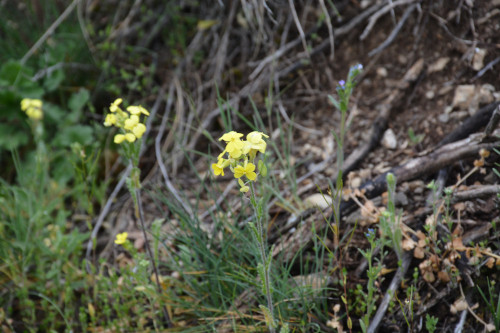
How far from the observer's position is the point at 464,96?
7.07 ft

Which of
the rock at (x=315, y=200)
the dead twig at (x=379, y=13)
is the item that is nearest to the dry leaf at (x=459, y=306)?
the rock at (x=315, y=200)

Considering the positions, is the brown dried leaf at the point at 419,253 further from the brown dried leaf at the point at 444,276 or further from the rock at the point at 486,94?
the rock at the point at 486,94

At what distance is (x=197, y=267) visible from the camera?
195cm

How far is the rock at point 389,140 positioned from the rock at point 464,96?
32 centimetres

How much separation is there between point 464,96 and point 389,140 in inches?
16.0

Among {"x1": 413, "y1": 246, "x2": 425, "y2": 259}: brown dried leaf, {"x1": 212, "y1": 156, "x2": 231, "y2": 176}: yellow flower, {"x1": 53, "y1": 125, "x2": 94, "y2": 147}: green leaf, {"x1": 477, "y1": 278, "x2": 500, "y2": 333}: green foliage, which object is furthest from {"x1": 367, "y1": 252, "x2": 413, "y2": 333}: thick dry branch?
{"x1": 53, "y1": 125, "x2": 94, "y2": 147}: green leaf

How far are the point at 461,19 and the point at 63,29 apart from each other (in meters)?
2.68

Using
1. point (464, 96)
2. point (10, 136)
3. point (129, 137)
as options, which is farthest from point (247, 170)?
point (10, 136)

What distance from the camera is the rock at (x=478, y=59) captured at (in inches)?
85.1

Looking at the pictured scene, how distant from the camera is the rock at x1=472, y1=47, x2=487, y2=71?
7.09 feet

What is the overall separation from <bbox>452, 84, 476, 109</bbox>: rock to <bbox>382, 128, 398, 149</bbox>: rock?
12.7 inches

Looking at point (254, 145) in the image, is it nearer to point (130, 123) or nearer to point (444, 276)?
point (130, 123)

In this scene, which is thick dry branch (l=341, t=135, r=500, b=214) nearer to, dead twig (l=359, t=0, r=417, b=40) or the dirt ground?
the dirt ground

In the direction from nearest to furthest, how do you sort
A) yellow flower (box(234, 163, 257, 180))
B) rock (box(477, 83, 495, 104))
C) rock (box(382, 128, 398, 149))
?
yellow flower (box(234, 163, 257, 180)) < rock (box(477, 83, 495, 104)) < rock (box(382, 128, 398, 149))
